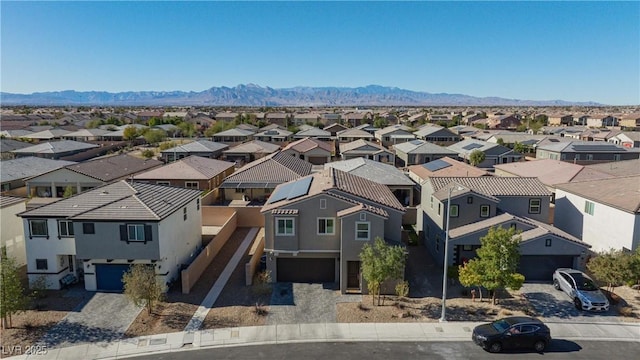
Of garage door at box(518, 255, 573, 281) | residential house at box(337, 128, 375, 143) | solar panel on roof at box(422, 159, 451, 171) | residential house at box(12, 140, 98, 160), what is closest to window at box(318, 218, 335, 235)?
garage door at box(518, 255, 573, 281)

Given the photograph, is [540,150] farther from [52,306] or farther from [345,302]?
[52,306]

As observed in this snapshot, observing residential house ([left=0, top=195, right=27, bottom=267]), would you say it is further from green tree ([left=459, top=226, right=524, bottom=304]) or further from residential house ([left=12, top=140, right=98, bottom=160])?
residential house ([left=12, top=140, right=98, bottom=160])

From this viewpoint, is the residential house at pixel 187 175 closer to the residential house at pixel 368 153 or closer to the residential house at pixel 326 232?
the residential house at pixel 326 232

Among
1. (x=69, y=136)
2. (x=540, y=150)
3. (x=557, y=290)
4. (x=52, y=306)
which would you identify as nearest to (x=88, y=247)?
(x=52, y=306)

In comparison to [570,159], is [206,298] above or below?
below

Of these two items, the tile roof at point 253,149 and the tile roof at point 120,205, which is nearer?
the tile roof at point 120,205

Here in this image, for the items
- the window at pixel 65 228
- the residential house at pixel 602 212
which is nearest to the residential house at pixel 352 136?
the residential house at pixel 602 212

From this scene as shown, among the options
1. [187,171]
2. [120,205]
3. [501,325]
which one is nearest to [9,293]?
[120,205]
